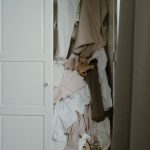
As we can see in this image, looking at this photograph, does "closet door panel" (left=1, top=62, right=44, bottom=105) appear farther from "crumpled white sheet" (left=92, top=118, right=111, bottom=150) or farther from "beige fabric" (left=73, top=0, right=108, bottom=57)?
"crumpled white sheet" (left=92, top=118, right=111, bottom=150)

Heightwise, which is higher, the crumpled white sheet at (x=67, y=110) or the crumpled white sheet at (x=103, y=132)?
the crumpled white sheet at (x=67, y=110)

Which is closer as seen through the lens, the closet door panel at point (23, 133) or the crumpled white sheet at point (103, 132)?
the closet door panel at point (23, 133)

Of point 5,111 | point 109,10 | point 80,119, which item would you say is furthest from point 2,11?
point 80,119

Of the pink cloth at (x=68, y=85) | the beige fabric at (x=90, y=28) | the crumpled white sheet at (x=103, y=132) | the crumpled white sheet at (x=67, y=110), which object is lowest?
the crumpled white sheet at (x=103, y=132)

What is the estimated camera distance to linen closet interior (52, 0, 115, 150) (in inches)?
85.4

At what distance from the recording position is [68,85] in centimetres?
221

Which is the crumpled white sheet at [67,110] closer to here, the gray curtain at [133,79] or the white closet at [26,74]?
the white closet at [26,74]

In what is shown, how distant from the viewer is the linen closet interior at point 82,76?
7.11ft

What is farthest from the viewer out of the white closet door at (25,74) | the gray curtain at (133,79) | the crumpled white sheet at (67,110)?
the crumpled white sheet at (67,110)

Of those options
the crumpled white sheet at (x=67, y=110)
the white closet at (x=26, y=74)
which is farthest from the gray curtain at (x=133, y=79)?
the crumpled white sheet at (x=67, y=110)

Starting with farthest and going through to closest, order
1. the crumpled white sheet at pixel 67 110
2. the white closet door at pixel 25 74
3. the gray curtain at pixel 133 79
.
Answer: the crumpled white sheet at pixel 67 110
the white closet door at pixel 25 74
the gray curtain at pixel 133 79

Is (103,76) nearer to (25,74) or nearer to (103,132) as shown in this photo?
(103,132)

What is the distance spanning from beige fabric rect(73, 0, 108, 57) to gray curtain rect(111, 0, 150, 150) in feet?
5.26

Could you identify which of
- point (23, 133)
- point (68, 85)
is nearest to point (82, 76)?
point (68, 85)
